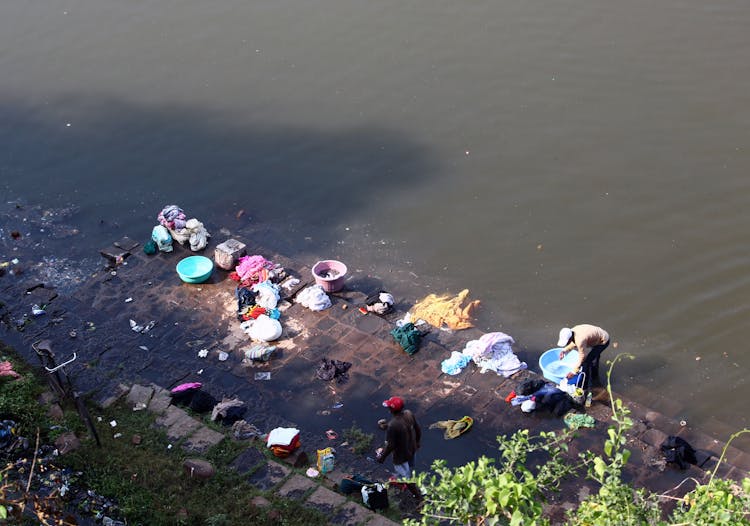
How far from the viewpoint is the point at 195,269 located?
12.3 metres

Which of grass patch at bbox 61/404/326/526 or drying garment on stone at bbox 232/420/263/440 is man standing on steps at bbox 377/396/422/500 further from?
drying garment on stone at bbox 232/420/263/440

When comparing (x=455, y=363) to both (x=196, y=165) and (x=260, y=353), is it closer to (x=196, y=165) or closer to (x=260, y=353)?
(x=260, y=353)

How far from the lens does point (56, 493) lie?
26.1 feet

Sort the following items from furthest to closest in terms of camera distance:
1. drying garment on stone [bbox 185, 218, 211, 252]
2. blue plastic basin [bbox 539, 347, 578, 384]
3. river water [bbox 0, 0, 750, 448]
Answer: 1. drying garment on stone [bbox 185, 218, 211, 252]
2. river water [bbox 0, 0, 750, 448]
3. blue plastic basin [bbox 539, 347, 578, 384]

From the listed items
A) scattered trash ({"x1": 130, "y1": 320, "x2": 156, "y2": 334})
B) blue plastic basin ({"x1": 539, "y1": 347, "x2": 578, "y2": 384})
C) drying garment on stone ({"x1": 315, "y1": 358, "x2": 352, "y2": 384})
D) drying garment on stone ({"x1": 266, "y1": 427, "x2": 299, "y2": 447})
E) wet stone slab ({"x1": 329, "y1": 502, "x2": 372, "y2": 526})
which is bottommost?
scattered trash ({"x1": 130, "y1": 320, "x2": 156, "y2": 334})

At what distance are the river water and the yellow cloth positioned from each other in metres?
2.08

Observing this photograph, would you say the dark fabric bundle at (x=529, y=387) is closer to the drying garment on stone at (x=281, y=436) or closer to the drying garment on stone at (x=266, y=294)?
the drying garment on stone at (x=281, y=436)

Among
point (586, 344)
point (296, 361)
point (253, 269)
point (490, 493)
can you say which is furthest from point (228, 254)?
point (490, 493)

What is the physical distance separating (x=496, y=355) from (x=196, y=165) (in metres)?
7.15

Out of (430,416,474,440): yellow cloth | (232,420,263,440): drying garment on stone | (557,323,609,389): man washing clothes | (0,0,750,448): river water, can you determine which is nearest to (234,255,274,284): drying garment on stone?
(0,0,750,448): river water

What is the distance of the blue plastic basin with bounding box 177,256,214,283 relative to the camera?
476 inches

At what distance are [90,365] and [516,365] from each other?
5493 mm

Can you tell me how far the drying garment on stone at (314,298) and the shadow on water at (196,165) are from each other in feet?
5.46

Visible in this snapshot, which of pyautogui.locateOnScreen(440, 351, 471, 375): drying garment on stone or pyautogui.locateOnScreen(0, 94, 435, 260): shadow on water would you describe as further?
pyautogui.locateOnScreen(0, 94, 435, 260): shadow on water
